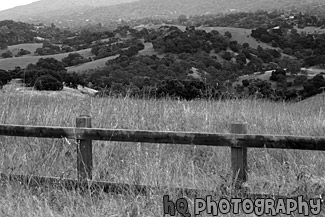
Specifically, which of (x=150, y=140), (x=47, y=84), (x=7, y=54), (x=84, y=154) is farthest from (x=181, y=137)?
(x=7, y=54)

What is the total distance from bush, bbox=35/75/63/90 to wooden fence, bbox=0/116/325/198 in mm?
7763

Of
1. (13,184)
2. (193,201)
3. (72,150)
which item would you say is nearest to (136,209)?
(193,201)

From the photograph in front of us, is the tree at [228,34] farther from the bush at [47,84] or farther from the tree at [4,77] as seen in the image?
the tree at [4,77]

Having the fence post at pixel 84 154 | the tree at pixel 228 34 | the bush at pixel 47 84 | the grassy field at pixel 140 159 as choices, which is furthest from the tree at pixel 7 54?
the fence post at pixel 84 154

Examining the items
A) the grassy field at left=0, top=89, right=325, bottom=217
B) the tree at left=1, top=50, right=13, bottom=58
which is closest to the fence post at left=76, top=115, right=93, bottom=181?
the grassy field at left=0, top=89, right=325, bottom=217

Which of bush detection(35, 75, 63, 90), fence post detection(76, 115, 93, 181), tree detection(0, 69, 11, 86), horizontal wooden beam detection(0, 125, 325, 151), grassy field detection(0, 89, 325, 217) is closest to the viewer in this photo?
horizontal wooden beam detection(0, 125, 325, 151)

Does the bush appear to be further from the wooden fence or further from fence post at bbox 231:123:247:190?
fence post at bbox 231:123:247:190

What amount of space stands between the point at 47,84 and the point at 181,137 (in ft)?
32.3

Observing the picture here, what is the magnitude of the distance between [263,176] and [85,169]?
2078mm

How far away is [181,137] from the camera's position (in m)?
5.00

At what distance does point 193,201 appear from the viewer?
4625 mm

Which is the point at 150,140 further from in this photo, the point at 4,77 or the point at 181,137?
the point at 4,77

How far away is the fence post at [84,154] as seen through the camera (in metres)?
5.40

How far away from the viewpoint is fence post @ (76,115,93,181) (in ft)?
17.7
